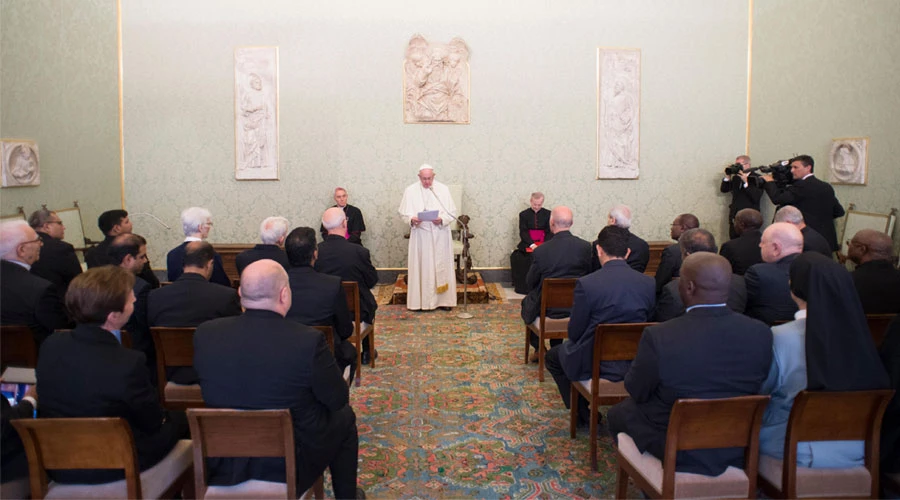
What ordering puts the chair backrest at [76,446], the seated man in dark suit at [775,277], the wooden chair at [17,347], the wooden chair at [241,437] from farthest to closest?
the seated man in dark suit at [775,277] → the wooden chair at [17,347] → the wooden chair at [241,437] → the chair backrest at [76,446]

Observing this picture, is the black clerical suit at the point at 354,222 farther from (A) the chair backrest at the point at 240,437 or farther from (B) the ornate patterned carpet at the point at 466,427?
(A) the chair backrest at the point at 240,437

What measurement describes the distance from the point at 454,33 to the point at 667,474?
833 cm

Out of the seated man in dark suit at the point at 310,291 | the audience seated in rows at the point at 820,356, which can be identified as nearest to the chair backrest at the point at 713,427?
the audience seated in rows at the point at 820,356

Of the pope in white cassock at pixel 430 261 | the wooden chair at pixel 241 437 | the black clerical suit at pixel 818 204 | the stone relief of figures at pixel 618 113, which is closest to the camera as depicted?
the wooden chair at pixel 241 437

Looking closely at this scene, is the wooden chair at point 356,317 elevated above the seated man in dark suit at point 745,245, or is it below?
below

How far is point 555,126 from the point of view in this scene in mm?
10375

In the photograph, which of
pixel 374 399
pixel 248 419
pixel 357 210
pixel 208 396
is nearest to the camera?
pixel 248 419

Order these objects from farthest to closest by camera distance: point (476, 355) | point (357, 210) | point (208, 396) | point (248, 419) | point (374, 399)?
point (357, 210) → point (476, 355) → point (374, 399) → point (208, 396) → point (248, 419)

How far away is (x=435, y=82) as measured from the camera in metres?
10.2

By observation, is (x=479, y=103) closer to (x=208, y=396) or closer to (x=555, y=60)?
(x=555, y=60)

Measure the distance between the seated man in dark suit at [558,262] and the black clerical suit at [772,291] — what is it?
1662 millimetres

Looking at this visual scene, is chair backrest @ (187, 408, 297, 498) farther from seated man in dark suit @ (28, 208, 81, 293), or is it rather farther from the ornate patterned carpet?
seated man in dark suit @ (28, 208, 81, 293)

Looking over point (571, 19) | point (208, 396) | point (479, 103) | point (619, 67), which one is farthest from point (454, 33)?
point (208, 396)

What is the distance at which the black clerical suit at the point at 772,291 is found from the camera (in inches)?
169
